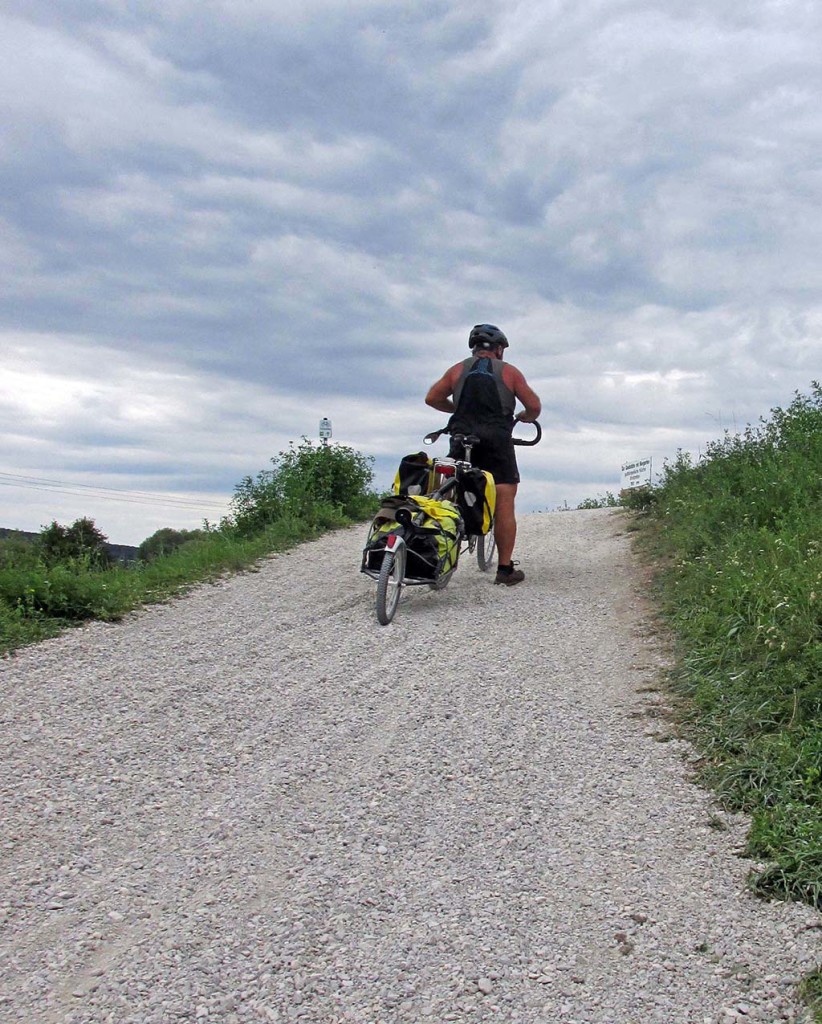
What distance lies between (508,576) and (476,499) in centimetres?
99

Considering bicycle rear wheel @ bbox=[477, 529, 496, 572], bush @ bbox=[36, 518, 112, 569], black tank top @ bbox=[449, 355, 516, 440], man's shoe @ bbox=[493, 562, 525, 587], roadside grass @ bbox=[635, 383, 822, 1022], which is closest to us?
roadside grass @ bbox=[635, 383, 822, 1022]

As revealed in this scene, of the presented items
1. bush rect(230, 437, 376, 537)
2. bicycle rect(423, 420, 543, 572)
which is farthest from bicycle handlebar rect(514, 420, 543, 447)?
bush rect(230, 437, 376, 537)

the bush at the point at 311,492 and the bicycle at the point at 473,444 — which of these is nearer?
the bicycle at the point at 473,444

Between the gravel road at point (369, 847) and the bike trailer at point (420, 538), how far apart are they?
1.19 m

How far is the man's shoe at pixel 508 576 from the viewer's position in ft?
30.5

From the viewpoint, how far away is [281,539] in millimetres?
12477

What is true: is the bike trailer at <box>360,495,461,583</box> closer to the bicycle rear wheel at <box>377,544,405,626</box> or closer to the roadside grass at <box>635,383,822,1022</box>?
the bicycle rear wheel at <box>377,544,405,626</box>

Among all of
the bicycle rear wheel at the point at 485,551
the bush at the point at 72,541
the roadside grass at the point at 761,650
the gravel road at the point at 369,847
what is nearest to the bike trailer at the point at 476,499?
the bicycle rear wheel at the point at 485,551

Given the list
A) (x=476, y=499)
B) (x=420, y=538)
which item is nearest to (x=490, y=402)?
→ (x=476, y=499)

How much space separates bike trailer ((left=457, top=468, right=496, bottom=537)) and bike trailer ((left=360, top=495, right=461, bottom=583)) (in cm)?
52

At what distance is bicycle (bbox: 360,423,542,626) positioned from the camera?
7633 millimetres

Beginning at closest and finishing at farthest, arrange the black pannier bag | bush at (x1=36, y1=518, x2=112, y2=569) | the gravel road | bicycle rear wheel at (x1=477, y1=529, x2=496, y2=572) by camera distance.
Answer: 1. the gravel road
2. the black pannier bag
3. bicycle rear wheel at (x1=477, y1=529, x2=496, y2=572)
4. bush at (x1=36, y1=518, x2=112, y2=569)

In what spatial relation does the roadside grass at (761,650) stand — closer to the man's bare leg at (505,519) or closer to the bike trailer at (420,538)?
the man's bare leg at (505,519)

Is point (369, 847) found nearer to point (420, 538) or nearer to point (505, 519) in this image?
point (420, 538)
